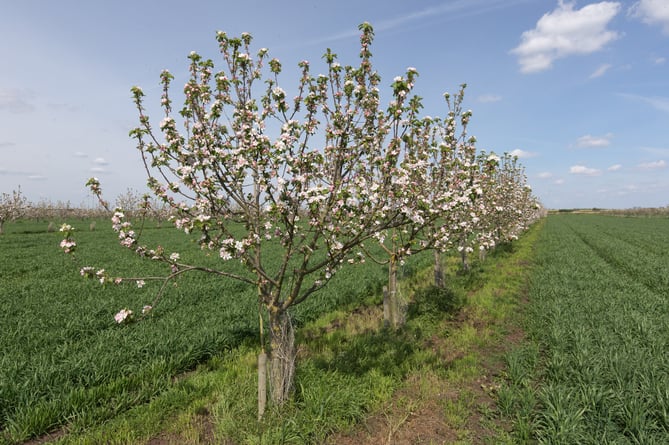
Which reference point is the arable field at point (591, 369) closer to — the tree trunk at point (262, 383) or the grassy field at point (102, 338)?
the tree trunk at point (262, 383)

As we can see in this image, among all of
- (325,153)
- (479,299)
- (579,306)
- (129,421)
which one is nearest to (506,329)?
(479,299)

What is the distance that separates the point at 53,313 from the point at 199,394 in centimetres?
688

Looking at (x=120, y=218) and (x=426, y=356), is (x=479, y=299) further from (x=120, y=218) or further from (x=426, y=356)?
(x=120, y=218)

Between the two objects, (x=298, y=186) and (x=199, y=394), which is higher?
(x=298, y=186)

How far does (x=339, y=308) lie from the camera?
11500 millimetres

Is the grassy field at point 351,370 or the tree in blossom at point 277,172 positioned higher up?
the tree in blossom at point 277,172

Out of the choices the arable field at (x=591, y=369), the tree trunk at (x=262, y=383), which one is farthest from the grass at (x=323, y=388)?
the arable field at (x=591, y=369)

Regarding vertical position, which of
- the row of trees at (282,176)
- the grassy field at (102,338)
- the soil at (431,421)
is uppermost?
the row of trees at (282,176)

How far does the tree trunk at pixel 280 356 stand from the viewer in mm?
5395

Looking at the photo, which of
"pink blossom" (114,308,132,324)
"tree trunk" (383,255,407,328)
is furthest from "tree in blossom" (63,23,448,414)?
"tree trunk" (383,255,407,328)

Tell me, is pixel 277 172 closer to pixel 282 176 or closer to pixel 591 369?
pixel 282 176

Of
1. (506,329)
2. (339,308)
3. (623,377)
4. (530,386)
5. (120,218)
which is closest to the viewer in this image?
(120,218)

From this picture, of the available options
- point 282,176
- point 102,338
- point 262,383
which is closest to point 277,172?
point 282,176

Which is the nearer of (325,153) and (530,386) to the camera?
(325,153)
